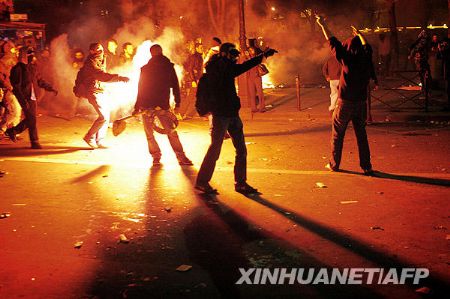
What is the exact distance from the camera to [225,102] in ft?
23.4

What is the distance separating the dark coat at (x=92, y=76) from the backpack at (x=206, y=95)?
3.87m

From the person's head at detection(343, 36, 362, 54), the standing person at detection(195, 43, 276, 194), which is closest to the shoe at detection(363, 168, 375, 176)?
the person's head at detection(343, 36, 362, 54)

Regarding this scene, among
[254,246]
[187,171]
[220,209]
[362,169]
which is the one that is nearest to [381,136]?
[362,169]

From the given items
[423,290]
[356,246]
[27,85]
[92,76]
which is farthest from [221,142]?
[27,85]

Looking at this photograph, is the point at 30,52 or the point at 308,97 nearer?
the point at 30,52

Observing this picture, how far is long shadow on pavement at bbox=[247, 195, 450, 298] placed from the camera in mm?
4391

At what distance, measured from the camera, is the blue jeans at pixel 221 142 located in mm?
7184

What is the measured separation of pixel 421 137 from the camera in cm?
1100

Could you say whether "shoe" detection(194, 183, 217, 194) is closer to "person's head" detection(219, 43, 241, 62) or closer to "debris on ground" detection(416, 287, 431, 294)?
"person's head" detection(219, 43, 241, 62)

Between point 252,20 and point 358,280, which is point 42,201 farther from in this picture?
point 252,20

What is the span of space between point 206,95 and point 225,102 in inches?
11.3

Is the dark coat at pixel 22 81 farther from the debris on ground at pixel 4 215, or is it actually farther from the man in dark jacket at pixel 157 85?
the debris on ground at pixel 4 215

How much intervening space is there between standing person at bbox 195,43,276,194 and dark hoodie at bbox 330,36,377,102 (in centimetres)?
118

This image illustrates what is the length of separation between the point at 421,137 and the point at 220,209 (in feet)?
19.3
